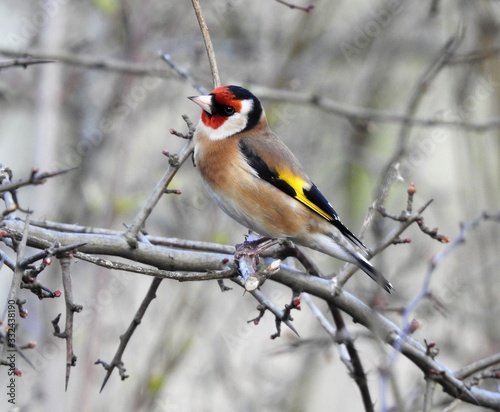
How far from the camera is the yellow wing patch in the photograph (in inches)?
164

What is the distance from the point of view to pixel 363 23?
24.2 ft

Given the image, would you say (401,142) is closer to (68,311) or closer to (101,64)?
(101,64)

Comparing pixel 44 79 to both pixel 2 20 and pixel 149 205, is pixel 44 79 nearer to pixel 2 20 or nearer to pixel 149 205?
pixel 2 20

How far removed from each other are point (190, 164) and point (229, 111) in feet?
8.09

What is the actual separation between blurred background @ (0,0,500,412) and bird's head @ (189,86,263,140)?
2.35 ft

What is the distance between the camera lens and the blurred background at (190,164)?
5582 mm

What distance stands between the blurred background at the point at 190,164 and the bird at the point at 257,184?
0.82 m

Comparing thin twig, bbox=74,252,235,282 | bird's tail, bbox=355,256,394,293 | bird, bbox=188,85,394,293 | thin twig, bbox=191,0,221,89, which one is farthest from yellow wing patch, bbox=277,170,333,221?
thin twig, bbox=74,252,235,282

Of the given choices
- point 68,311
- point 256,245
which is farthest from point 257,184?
point 68,311

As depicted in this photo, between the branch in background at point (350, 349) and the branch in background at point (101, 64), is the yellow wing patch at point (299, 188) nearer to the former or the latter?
the branch in background at point (350, 349)

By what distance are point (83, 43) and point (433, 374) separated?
460 centimetres

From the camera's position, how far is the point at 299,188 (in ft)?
13.7

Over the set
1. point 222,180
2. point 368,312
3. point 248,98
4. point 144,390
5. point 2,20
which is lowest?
point 368,312

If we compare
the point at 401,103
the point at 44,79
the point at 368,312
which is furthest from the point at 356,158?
the point at 368,312
